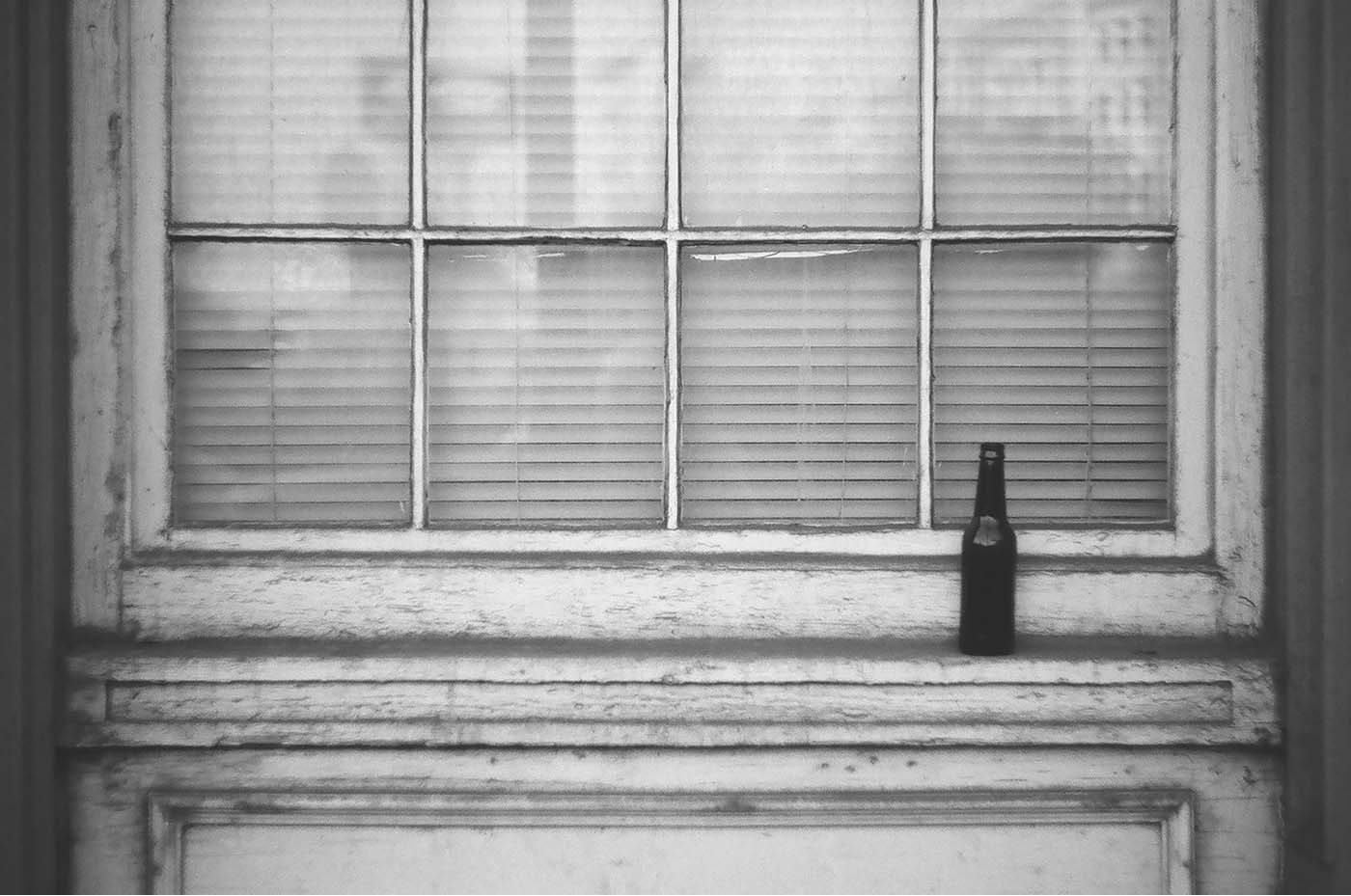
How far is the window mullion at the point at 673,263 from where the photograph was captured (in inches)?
51.9

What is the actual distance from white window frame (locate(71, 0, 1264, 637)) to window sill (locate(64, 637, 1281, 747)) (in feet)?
0.28

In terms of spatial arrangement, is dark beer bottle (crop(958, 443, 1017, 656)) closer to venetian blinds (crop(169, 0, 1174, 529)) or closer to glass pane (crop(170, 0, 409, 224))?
venetian blinds (crop(169, 0, 1174, 529))

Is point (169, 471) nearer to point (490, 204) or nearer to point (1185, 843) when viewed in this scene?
point (490, 204)

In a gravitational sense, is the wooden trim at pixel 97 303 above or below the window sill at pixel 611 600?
above

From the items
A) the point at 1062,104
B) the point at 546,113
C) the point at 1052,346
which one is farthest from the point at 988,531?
the point at 546,113

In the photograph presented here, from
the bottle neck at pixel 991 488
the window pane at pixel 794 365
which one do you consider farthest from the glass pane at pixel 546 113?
the bottle neck at pixel 991 488

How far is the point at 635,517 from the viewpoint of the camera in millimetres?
1360

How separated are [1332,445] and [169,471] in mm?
1621

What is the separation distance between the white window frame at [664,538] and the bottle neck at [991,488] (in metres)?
0.12

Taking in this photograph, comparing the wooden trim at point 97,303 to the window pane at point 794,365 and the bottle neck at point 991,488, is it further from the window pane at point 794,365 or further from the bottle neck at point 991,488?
the bottle neck at point 991,488

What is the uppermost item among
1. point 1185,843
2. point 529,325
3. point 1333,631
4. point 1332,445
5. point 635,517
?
point 529,325

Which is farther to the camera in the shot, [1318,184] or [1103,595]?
[1103,595]

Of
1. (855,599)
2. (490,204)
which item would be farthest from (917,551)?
(490,204)

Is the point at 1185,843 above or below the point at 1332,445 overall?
below
